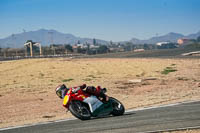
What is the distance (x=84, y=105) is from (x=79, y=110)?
40cm

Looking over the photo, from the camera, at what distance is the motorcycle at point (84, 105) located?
45.1ft

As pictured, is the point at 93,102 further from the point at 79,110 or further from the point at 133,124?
the point at 133,124

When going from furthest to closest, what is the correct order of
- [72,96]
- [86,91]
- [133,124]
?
[86,91], [72,96], [133,124]

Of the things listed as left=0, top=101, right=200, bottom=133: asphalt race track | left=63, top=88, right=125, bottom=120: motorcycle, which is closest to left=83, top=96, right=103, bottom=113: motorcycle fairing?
left=63, top=88, right=125, bottom=120: motorcycle

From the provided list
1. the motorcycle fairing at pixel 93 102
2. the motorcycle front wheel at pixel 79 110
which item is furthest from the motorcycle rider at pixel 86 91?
the motorcycle front wheel at pixel 79 110

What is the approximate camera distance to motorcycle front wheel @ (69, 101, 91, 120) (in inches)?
539

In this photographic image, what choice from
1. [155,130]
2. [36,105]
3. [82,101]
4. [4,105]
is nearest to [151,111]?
[82,101]

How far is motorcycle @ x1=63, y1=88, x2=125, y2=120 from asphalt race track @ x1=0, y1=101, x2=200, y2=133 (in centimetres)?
27

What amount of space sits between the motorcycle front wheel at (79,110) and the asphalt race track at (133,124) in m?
0.22

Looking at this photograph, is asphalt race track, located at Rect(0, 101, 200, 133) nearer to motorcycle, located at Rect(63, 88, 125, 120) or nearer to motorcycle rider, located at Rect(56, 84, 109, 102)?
motorcycle, located at Rect(63, 88, 125, 120)

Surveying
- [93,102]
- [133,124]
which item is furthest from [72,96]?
[133,124]

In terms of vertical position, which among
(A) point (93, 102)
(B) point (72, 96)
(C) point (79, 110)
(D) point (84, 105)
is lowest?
(C) point (79, 110)

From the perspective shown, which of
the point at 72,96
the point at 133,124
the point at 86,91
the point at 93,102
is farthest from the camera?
the point at 86,91

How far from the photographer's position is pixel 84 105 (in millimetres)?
14219
